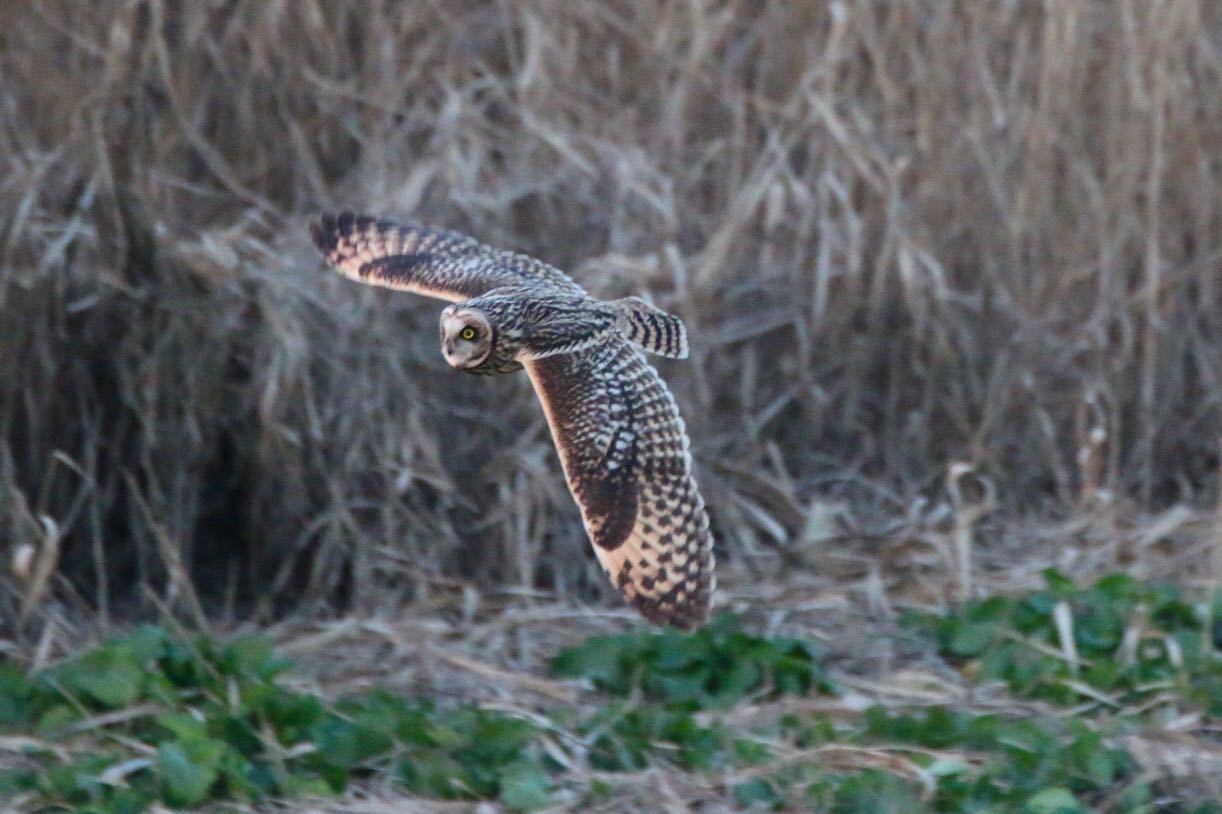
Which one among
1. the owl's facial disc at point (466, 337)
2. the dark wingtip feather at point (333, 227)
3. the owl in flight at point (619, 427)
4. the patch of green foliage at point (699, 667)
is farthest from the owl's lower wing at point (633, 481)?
the dark wingtip feather at point (333, 227)

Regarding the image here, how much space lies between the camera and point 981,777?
333 cm

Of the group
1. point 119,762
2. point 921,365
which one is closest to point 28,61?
point 119,762

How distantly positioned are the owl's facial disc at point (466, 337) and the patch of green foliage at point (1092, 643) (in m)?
1.36

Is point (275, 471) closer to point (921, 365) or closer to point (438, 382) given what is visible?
point (438, 382)

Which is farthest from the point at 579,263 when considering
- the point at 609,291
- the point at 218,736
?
the point at 218,736

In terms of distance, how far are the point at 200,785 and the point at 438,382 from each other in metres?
1.79

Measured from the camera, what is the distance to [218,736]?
3480mm

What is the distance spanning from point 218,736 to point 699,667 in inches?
42.3

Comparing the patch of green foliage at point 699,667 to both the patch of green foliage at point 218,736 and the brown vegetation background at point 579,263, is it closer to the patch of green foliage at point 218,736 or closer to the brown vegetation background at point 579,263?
the patch of green foliage at point 218,736

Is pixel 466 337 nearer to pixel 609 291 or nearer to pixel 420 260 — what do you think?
pixel 420 260

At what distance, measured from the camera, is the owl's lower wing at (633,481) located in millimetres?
3652

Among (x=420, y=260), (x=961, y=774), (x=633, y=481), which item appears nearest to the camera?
(x=961, y=774)

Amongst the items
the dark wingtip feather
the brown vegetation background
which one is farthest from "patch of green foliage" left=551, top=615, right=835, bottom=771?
the dark wingtip feather

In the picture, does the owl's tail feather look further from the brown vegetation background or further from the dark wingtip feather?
the brown vegetation background
